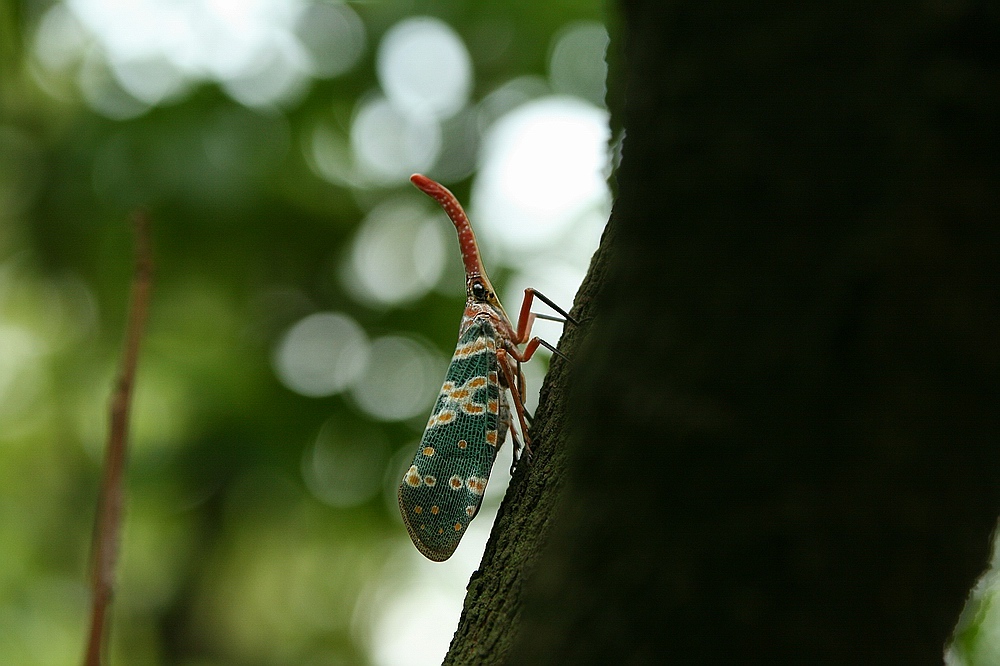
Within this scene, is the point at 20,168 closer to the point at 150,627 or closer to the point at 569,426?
the point at 150,627

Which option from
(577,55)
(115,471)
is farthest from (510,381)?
(577,55)

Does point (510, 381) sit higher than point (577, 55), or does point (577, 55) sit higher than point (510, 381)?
point (577, 55)

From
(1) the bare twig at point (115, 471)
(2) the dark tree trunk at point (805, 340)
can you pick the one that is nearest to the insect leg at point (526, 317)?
(1) the bare twig at point (115, 471)

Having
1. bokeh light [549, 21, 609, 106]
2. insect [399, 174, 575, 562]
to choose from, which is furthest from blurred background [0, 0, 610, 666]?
insect [399, 174, 575, 562]

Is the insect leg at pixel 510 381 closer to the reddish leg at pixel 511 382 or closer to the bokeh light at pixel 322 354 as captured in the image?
the reddish leg at pixel 511 382

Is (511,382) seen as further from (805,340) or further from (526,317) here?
(805,340)
